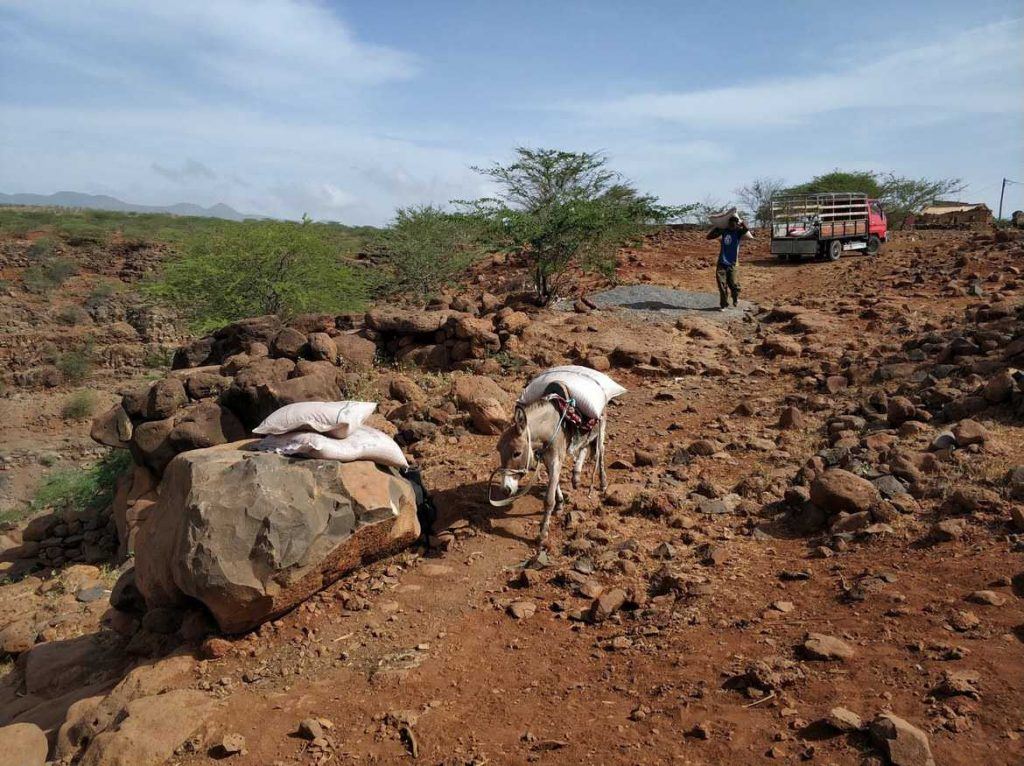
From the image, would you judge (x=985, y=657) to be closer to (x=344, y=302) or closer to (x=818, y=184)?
(x=344, y=302)

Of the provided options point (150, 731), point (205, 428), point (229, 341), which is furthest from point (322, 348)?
point (150, 731)

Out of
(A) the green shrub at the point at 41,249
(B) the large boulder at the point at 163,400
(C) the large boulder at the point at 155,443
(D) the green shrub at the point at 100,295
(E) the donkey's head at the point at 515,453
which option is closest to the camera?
(E) the donkey's head at the point at 515,453

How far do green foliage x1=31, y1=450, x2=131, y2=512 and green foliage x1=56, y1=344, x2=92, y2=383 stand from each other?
8.04m

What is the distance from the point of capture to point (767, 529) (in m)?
5.88

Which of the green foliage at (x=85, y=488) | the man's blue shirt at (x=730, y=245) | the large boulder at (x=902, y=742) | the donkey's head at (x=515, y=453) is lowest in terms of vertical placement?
the green foliage at (x=85, y=488)

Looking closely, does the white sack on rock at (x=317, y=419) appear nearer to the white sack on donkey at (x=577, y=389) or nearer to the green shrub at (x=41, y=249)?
the white sack on donkey at (x=577, y=389)

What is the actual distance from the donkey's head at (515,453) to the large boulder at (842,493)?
2.40 meters

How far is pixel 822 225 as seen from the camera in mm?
20391

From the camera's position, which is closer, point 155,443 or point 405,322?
point 155,443

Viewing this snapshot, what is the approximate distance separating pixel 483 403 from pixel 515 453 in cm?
321

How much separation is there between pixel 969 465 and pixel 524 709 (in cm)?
447

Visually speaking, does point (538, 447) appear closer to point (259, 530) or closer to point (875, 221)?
point (259, 530)

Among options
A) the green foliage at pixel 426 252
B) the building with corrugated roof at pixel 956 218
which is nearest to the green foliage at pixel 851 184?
the building with corrugated roof at pixel 956 218

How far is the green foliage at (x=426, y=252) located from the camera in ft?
69.4
